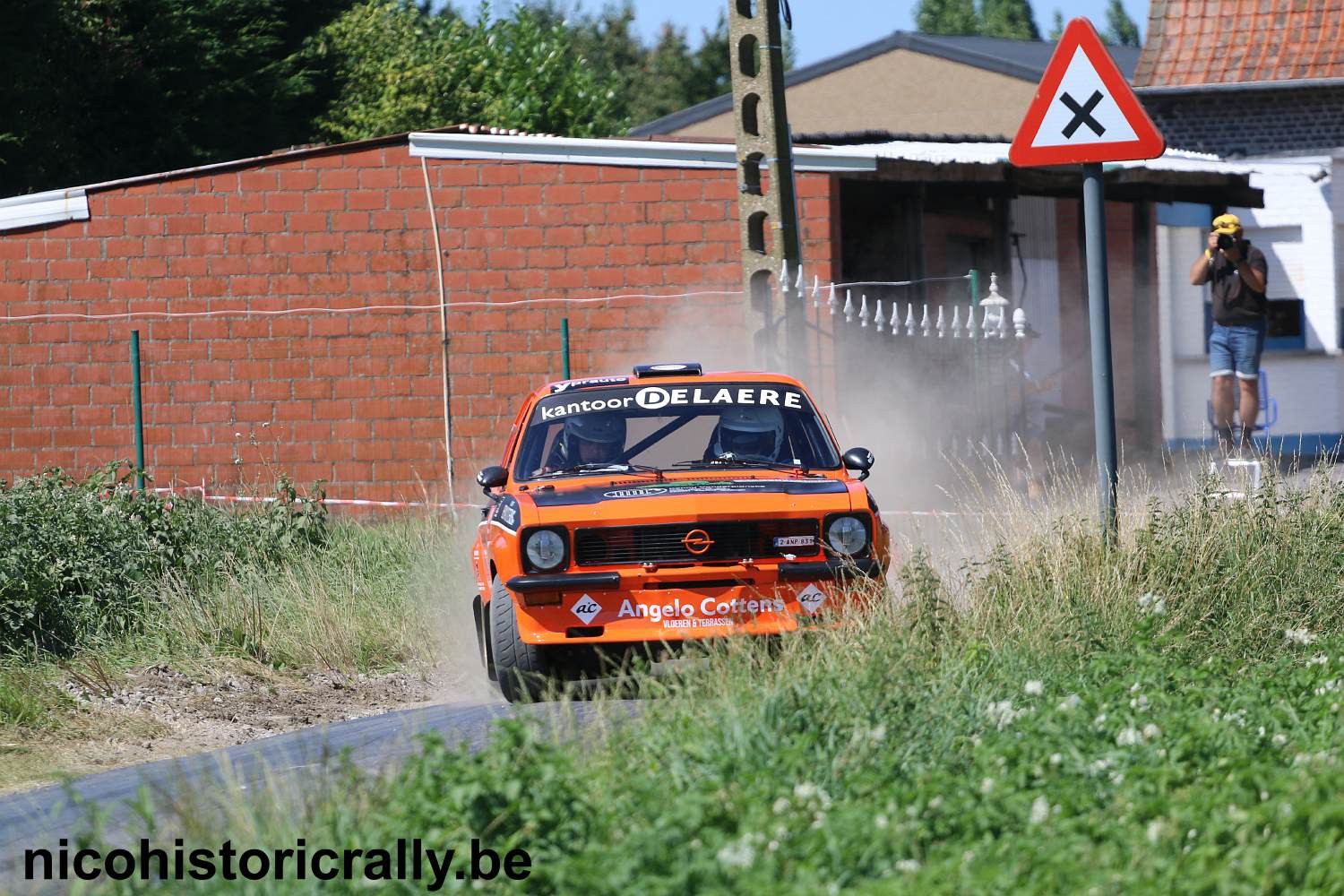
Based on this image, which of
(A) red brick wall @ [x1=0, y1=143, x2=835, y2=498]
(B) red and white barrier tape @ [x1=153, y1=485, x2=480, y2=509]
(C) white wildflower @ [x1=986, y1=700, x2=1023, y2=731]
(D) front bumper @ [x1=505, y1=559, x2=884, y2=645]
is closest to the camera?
(C) white wildflower @ [x1=986, y1=700, x2=1023, y2=731]

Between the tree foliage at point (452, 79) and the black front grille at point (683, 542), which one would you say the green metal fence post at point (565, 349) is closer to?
the black front grille at point (683, 542)

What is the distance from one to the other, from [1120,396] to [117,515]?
14.4 m

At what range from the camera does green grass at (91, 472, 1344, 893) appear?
433 centimetres

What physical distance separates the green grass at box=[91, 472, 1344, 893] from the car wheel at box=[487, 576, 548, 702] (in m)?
0.92

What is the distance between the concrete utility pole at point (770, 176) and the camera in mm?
12594

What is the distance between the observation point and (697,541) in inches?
305

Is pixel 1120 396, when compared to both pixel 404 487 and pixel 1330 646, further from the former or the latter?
pixel 1330 646

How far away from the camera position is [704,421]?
10.7 meters

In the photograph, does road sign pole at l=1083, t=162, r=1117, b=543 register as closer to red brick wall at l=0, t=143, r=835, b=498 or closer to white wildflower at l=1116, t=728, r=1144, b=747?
white wildflower at l=1116, t=728, r=1144, b=747

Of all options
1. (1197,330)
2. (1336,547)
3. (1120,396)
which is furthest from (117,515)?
(1197,330)

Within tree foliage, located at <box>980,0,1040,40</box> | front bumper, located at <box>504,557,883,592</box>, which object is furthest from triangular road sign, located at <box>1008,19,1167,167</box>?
tree foliage, located at <box>980,0,1040,40</box>

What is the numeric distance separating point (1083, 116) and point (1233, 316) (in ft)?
25.4

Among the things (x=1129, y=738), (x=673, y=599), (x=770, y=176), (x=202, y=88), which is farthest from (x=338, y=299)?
(x=202, y=88)

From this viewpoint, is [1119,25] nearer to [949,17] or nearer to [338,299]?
[949,17]
